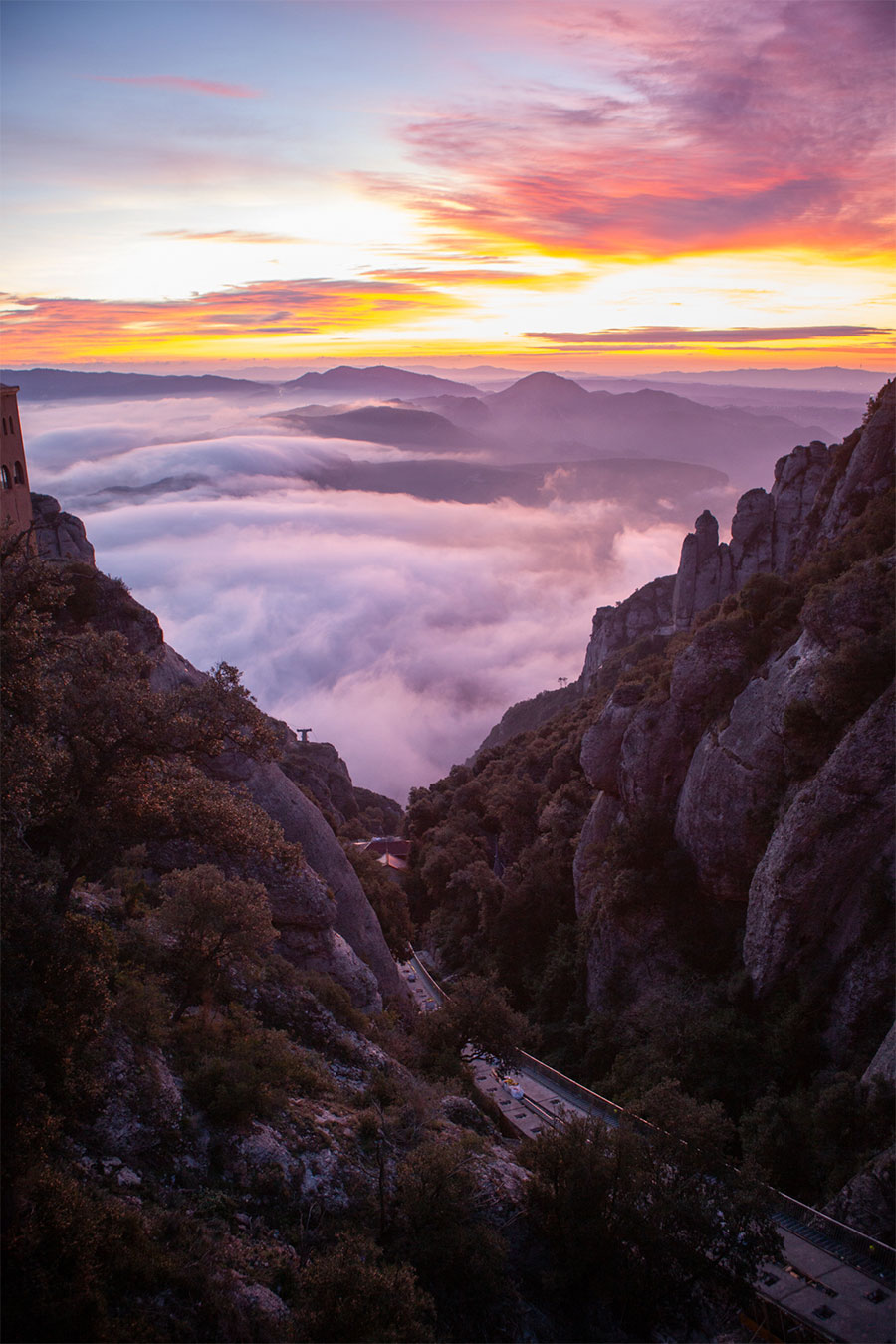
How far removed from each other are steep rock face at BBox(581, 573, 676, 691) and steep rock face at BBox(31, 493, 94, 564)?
186 feet

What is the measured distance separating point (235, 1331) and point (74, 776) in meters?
7.25

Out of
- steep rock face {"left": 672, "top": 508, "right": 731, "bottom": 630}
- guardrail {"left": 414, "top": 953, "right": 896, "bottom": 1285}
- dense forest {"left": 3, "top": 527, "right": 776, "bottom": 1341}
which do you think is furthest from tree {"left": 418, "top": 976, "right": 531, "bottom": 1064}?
steep rock face {"left": 672, "top": 508, "right": 731, "bottom": 630}

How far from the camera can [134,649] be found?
2959 centimetres

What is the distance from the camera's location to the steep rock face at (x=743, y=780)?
2883cm

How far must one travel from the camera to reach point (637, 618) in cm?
9069

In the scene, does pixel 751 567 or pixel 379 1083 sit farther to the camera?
pixel 751 567

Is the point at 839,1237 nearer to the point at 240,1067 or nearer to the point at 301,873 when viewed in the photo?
the point at 240,1067

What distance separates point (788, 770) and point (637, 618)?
6410 cm

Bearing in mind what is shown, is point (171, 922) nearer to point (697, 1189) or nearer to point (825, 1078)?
point (697, 1189)

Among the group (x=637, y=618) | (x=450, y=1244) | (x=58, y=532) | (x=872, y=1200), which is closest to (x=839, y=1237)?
(x=872, y=1200)

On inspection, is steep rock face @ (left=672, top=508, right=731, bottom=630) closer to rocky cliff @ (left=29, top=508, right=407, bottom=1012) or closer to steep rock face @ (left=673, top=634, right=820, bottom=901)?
steep rock face @ (left=673, top=634, right=820, bottom=901)

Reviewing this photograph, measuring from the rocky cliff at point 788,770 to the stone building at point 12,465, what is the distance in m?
25.6

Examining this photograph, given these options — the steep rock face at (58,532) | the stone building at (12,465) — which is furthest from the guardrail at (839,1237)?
the steep rock face at (58,532)

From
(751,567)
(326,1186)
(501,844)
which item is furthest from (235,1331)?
(751,567)
